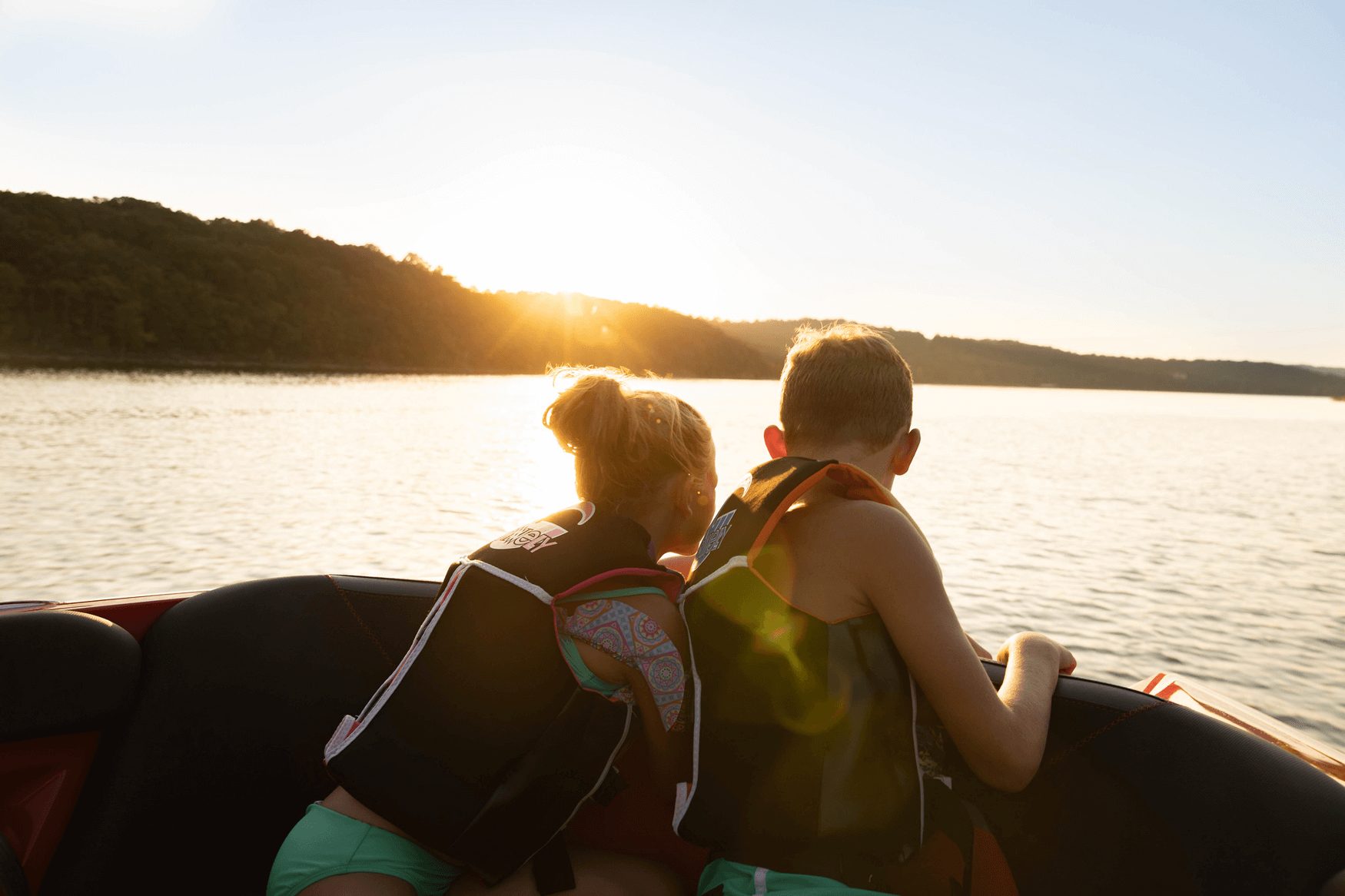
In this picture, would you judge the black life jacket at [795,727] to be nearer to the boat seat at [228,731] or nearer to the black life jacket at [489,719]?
the black life jacket at [489,719]

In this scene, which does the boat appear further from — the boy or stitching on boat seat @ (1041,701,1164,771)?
the boy

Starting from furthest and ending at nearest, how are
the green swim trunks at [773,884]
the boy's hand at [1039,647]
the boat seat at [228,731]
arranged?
the boat seat at [228,731] → the boy's hand at [1039,647] → the green swim trunks at [773,884]

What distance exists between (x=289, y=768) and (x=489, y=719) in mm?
969

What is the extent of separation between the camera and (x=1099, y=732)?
5.58ft

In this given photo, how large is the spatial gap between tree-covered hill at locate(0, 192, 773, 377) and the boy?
39621mm

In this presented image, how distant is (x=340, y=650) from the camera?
220 cm

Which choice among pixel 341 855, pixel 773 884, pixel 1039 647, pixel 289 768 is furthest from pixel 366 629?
pixel 1039 647

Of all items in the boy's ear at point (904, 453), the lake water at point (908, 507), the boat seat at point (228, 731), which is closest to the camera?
the boy's ear at point (904, 453)

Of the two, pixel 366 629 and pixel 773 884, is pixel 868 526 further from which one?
pixel 366 629

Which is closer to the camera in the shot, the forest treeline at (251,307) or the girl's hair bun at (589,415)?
the girl's hair bun at (589,415)

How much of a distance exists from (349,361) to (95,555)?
187ft

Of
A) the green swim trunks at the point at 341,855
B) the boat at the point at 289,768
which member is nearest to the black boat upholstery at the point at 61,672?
the boat at the point at 289,768

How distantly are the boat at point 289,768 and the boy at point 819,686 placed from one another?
0.38 metres

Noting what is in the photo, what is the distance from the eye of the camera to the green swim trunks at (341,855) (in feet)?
4.66
